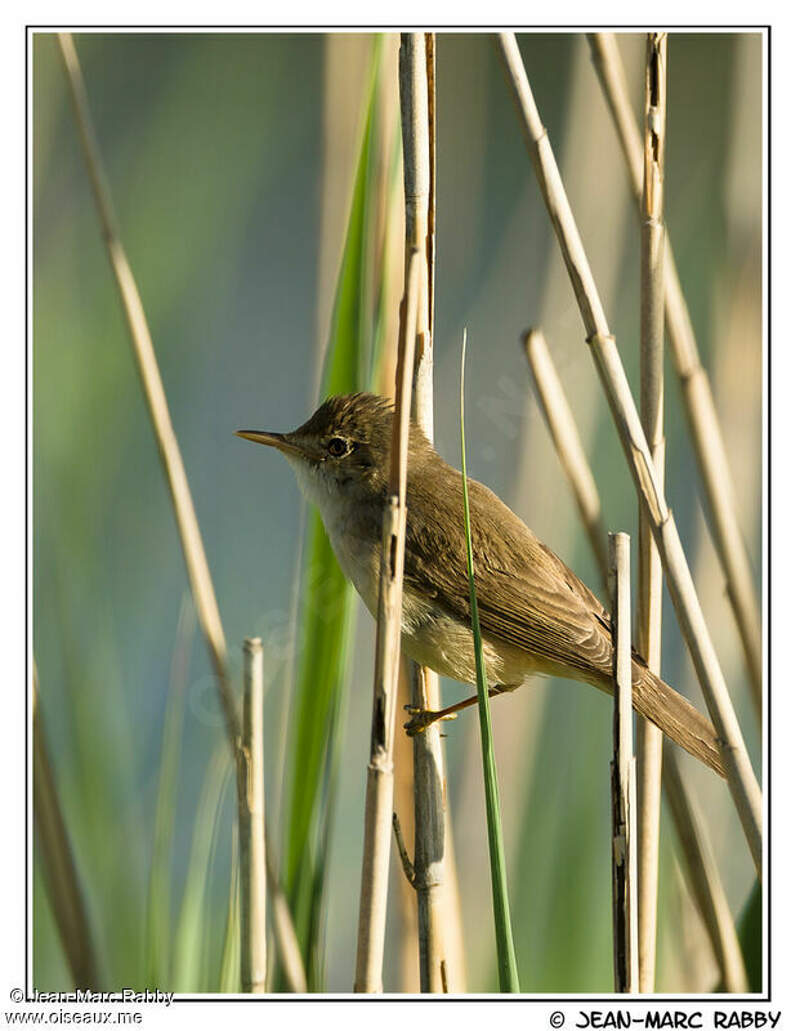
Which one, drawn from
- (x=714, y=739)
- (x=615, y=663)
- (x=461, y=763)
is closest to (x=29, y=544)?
(x=461, y=763)

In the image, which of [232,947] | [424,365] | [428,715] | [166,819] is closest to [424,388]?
[424,365]

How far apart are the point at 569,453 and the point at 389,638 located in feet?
1.96

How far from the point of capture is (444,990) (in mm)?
1583

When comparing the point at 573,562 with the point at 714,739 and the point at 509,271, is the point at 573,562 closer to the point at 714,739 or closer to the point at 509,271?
the point at 714,739

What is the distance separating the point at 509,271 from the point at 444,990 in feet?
3.92

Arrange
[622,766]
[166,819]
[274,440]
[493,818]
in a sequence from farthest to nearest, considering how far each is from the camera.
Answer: [274,440], [166,819], [622,766], [493,818]

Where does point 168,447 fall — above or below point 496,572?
above

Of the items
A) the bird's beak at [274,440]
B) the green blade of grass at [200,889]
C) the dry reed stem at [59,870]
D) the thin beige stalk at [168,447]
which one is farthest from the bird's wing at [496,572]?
the dry reed stem at [59,870]

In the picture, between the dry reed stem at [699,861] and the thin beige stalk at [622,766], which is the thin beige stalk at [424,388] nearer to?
the thin beige stalk at [622,766]

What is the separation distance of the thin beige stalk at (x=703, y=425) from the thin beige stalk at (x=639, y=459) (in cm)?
15

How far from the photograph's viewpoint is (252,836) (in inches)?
58.6

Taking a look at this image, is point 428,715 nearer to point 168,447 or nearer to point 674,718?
point 674,718

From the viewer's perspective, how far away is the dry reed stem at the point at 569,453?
1.74 meters

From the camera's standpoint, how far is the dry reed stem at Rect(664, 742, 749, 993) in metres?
1.66
